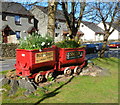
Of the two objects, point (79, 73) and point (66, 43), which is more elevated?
point (66, 43)

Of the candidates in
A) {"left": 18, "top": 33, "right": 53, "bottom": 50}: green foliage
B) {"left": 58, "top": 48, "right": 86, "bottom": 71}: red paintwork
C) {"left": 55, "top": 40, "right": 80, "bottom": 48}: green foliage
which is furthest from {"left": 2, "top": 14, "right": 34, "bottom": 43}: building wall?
{"left": 18, "top": 33, "right": 53, "bottom": 50}: green foliage

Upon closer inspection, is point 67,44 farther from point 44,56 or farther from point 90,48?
point 90,48

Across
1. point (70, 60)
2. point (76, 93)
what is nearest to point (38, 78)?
point (76, 93)

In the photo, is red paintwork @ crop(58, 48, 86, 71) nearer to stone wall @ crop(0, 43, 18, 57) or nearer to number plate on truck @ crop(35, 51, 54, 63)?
number plate on truck @ crop(35, 51, 54, 63)

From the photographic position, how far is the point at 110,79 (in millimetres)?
7520

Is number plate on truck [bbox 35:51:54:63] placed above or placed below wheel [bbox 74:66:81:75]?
above

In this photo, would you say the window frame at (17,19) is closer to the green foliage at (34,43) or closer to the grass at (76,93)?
the green foliage at (34,43)

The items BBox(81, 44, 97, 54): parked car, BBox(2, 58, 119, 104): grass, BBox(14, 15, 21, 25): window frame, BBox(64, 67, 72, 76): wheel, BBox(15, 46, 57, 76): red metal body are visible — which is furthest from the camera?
BBox(14, 15, 21, 25): window frame

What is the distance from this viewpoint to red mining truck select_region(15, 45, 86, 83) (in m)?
6.44

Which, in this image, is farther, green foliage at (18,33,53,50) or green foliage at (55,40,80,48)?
green foliage at (55,40,80,48)

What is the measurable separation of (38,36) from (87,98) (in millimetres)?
3471

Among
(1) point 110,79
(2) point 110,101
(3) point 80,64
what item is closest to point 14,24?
(3) point 80,64

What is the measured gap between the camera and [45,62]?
22.8 ft

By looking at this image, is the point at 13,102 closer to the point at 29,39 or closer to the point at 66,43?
the point at 29,39
